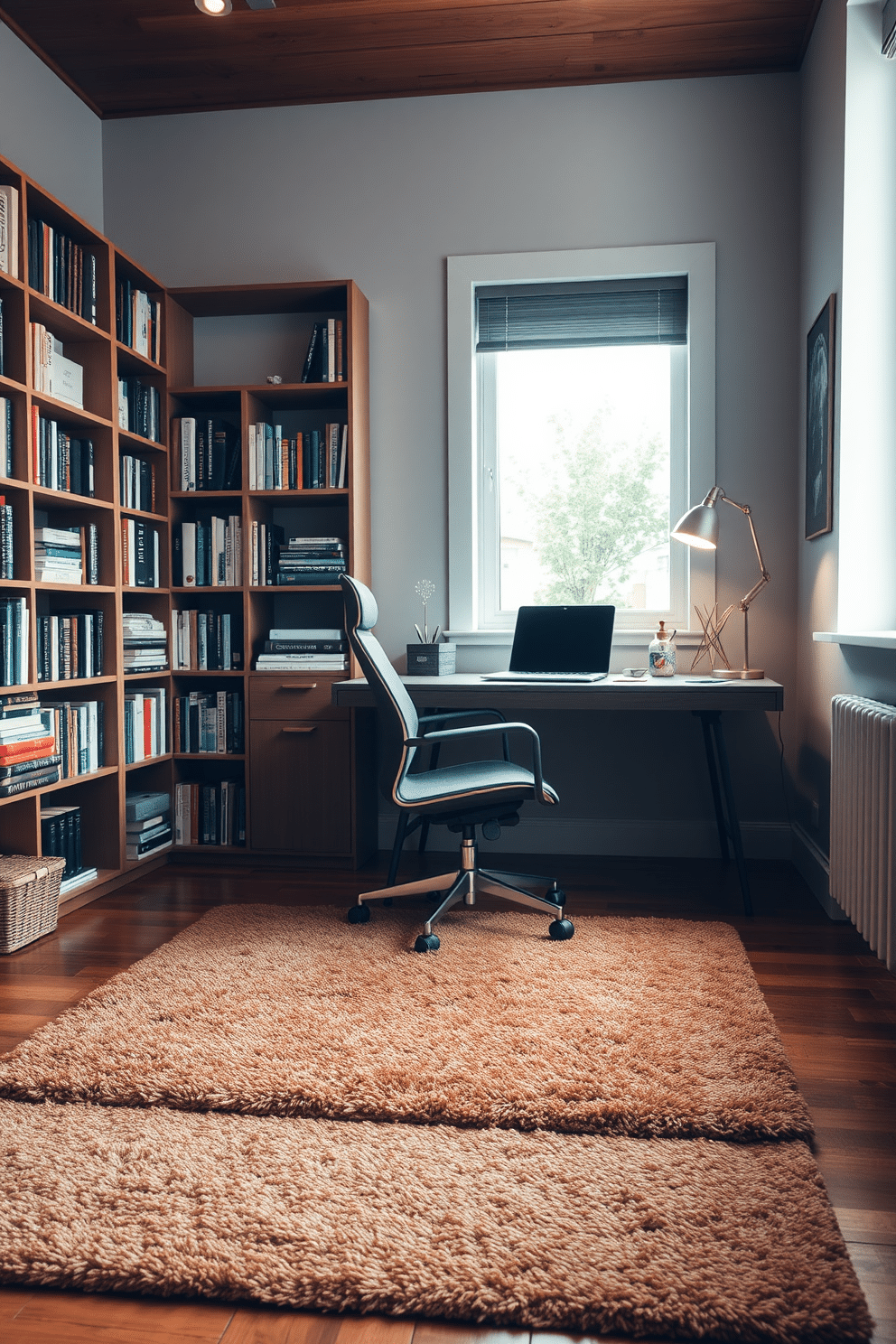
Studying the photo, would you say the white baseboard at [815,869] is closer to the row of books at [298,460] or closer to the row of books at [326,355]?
the row of books at [298,460]

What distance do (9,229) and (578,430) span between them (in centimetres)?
211

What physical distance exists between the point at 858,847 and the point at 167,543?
8.80ft

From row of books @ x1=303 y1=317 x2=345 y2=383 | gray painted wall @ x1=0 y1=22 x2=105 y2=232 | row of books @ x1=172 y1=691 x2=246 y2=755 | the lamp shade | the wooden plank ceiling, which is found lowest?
row of books @ x1=172 y1=691 x2=246 y2=755

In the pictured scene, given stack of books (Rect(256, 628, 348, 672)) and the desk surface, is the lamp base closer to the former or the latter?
the desk surface

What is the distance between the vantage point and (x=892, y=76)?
271 cm

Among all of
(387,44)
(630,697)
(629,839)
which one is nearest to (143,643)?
(630,697)

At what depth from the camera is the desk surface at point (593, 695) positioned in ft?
9.48

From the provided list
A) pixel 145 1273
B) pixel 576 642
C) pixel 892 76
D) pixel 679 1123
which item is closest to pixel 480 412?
pixel 576 642

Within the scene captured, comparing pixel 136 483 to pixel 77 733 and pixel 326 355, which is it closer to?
pixel 326 355

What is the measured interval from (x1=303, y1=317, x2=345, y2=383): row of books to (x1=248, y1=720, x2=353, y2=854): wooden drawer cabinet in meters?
1.16

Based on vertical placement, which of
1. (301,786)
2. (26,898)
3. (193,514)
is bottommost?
(26,898)

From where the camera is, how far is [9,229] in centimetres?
268

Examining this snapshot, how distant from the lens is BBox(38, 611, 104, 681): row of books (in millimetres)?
2902

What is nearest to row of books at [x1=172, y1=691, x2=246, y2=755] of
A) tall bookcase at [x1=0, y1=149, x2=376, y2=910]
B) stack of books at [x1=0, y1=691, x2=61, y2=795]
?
tall bookcase at [x1=0, y1=149, x2=376, y2=910]
